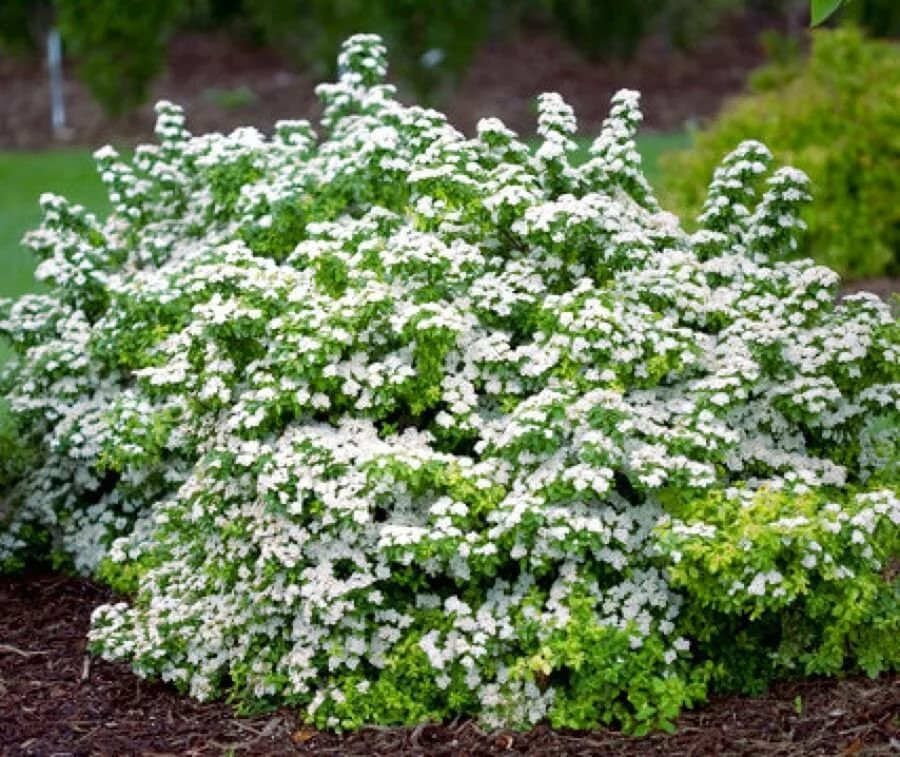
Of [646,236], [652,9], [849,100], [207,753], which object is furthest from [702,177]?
[652,9]

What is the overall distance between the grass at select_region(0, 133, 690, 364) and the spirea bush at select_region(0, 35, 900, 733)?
607 cm

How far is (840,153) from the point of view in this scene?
416 inches

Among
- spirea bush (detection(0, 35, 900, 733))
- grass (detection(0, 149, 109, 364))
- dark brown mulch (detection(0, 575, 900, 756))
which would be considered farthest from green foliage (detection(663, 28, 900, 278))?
dark brown mulch (detection(0, 575, 900, 756))

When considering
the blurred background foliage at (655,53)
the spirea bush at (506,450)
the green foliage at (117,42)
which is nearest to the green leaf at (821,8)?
the blurred background foliage at (655,53)

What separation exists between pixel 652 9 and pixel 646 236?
Result: 15.5 metres

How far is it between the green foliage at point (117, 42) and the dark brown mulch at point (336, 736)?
1194 cm

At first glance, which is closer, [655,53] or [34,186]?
[34,186]

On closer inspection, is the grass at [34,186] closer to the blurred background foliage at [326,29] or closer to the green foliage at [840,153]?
the blurred background foliage at [326,29]

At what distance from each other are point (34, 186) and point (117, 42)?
7.25 ft

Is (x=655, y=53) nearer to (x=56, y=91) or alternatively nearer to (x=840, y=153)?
(x=56, y=91)

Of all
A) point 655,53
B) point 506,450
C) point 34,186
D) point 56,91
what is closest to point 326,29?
Result: point 56,91

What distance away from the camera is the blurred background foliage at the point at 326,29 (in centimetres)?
1642

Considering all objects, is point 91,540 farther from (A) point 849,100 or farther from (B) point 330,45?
(B) point 330,45

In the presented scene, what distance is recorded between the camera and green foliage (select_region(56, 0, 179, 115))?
1614 centimetres
